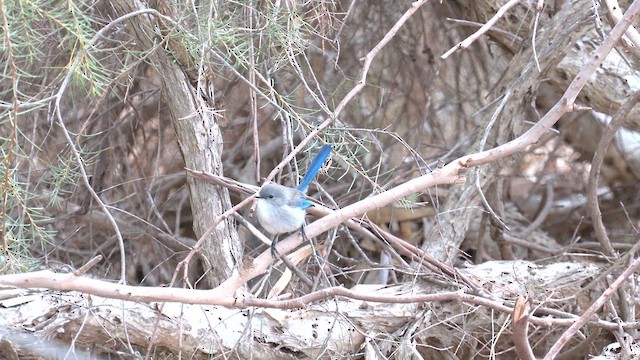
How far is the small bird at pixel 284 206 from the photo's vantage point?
2.71 meters

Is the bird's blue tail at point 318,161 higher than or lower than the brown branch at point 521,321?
higher

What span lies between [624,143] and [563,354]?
7.12ft

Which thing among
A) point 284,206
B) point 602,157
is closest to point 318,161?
point 284,206

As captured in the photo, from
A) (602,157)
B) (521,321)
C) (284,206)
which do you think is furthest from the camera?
(602,157)

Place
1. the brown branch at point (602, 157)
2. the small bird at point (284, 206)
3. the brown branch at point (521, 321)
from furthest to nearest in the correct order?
the brown branch at point (602, 157) → the small bird at point (284, 206) → the brown branch at point (521, 321)

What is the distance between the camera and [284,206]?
2.73 meters

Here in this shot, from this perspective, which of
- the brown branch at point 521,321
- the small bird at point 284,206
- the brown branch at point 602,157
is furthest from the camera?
the brown branch at point 602,157

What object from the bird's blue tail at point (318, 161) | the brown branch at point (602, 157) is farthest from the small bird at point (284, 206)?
the brown branch at point (602, 157)

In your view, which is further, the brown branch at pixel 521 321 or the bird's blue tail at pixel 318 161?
the bird's blue tail at pixel 318 161

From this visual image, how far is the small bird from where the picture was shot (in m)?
2.71

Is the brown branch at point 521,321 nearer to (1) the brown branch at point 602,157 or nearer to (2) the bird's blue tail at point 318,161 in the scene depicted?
(2) the bird's blue tail at point 318,161

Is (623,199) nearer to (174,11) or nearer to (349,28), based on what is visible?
(349,28)

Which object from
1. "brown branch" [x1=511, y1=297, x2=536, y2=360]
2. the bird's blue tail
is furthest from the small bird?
"brown branch" [x1=511, y1=297, x2=536, y2=360]

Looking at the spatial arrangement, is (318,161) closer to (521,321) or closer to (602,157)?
(521,321)
